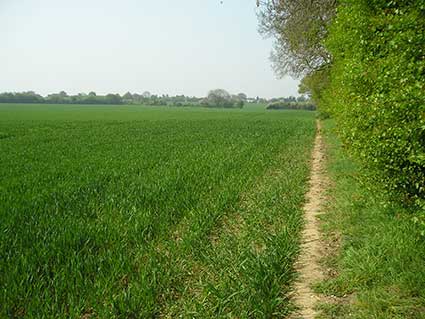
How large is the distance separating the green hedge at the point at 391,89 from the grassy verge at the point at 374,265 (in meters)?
0.60

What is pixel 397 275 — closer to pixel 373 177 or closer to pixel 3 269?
pixel 373 177

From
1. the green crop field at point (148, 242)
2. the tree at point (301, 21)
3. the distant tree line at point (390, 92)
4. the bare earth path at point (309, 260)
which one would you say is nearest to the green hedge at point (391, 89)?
the distant tree line at point (390, 92)

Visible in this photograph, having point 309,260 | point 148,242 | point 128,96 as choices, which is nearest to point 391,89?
point 309,260

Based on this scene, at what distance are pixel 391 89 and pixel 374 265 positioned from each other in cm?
222

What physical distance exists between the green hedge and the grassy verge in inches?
23.4

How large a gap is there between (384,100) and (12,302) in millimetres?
4938

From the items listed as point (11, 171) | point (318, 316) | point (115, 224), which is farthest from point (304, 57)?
point (318, 316)

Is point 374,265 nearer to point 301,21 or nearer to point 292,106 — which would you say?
point 301,21

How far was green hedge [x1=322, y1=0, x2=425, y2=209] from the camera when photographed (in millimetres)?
3959

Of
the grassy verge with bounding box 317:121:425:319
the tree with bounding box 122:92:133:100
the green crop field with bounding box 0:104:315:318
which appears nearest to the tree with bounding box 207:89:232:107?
the tree with bounding box 122:92:133:100

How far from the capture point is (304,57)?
22453 mm

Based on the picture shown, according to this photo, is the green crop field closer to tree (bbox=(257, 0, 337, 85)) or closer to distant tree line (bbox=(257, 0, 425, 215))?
distant tree line (bbox=(257, 0, 425, 215))

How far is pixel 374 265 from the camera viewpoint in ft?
14.3

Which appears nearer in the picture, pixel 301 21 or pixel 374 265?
pixel 374 265
